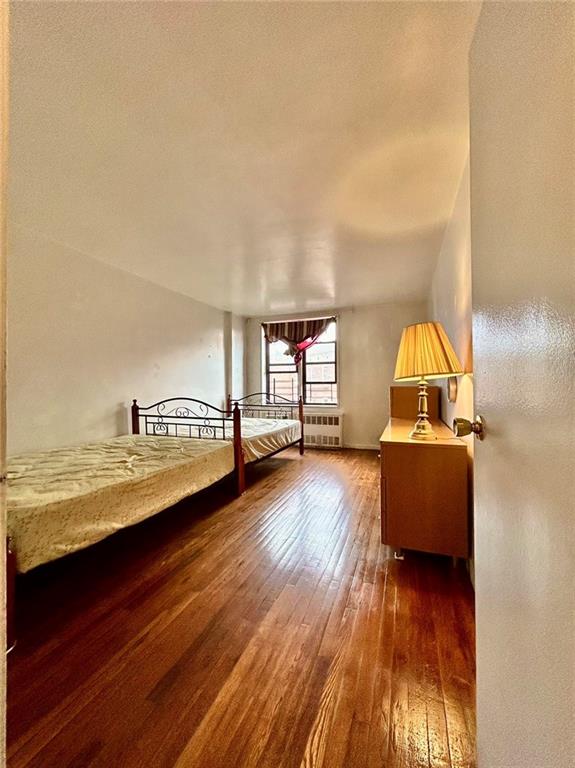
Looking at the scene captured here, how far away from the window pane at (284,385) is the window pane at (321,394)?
24 centimetres

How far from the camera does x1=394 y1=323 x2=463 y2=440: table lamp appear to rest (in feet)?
6.35

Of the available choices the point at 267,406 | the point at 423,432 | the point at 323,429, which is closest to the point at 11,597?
the point at 423,432

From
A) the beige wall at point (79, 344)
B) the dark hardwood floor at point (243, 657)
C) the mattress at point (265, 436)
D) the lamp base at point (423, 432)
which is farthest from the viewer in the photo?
the mattress at point (265, 436)

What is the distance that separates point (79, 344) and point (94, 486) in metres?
1.95

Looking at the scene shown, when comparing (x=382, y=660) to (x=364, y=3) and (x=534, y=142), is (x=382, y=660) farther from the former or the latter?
(x=364, y=3)

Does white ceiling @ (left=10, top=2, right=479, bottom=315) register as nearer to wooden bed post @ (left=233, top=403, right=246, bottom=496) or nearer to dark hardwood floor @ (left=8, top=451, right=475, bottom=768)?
wooden bed post @ (left=233, top=403, right=246, bottom=496)

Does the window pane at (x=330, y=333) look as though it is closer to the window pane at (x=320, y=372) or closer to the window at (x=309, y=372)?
the window at (x=309, y=372)

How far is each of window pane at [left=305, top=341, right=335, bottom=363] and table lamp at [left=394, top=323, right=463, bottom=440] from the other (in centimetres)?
372

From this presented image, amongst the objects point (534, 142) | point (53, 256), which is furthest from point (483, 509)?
point (53, 256)

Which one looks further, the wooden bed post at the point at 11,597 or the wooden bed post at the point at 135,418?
the wooden bed post at the point at 135,418

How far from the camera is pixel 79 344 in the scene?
3244 mm

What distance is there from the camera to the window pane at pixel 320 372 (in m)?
5.89

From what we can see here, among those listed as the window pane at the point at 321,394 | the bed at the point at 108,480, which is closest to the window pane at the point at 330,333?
the window pane at the point at 321,394

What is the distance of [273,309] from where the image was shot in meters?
5.68
